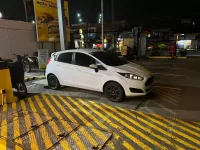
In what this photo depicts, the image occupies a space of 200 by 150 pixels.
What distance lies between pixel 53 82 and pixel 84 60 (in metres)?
1.81

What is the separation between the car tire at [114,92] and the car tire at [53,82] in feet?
7.32

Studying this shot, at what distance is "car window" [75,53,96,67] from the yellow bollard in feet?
7.34

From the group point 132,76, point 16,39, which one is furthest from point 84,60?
point 16,39

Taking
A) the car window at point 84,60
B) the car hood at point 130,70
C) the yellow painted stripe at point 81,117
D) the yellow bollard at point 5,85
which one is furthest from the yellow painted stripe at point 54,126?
the car hood at point 130,70

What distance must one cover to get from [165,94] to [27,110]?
4.65 m

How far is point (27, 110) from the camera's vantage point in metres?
5.05

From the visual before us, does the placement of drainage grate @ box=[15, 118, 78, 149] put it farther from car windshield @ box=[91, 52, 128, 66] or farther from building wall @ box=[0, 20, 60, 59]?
building wall @ box=[0, 20, 60, 59]

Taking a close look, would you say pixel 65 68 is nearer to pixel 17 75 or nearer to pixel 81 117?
pixel 17 75

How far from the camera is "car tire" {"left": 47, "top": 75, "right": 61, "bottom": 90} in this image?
6.89m

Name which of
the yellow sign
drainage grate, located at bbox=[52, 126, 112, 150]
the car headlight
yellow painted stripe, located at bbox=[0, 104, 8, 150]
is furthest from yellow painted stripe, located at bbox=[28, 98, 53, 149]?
the yellow sign

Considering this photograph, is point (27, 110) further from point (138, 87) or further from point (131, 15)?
point (131, 15)

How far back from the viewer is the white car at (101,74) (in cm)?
531

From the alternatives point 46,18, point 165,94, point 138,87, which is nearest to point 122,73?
point 138,87

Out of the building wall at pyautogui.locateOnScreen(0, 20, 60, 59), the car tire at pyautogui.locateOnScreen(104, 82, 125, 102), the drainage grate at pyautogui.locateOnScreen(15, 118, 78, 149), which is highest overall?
the building wall at pyautogui.locateOnScreen(0, 20, 60, 59)
